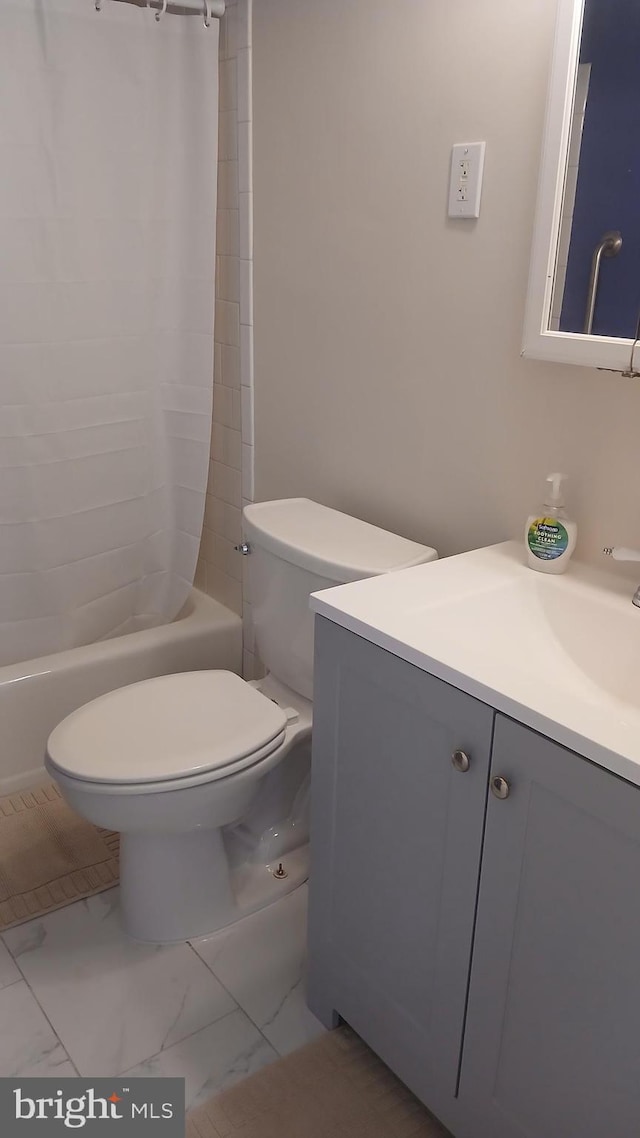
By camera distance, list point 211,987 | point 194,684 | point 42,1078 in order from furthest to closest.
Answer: point 194,684
point 211,987
point 42,1078

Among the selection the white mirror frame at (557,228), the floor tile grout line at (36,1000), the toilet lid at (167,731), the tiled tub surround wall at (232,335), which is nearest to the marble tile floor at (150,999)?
the floor tile grout line at (36,1000)

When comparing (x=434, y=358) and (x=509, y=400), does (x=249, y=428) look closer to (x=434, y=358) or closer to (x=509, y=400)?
(x=434, y=358)

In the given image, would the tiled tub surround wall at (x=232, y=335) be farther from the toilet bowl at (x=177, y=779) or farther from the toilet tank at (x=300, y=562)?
the toilet bowl at (x=177, y=779)

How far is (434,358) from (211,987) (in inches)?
49.3

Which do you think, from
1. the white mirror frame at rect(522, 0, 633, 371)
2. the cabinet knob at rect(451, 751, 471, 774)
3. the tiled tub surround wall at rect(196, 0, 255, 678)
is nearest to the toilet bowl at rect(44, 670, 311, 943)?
the cabinet knob at rect(451, 751, 471, 774)

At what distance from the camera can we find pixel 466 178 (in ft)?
5.03

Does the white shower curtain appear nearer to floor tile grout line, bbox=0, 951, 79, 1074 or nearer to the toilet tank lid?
the toilet tank lid

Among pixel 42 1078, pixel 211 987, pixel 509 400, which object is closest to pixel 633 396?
pixel 509 400

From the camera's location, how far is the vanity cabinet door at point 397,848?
1.20 metres

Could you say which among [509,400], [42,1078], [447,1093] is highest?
[509,400]

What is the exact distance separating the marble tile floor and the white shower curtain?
73cm

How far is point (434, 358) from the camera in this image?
1.69 meters

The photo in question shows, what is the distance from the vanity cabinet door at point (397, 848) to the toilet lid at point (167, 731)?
0.24m
